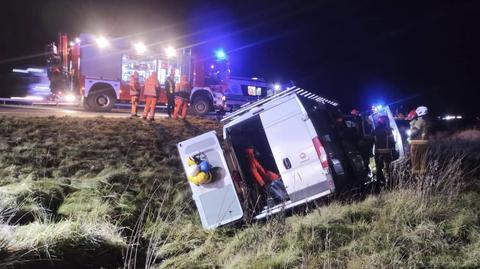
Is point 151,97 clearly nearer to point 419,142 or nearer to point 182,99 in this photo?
point 182,99

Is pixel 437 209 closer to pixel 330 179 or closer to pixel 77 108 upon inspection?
pixel 330 179

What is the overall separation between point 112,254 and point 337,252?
2.70 meters

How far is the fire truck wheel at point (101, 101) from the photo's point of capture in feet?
48.1

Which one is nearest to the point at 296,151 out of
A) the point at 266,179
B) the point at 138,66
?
the point at 266,179

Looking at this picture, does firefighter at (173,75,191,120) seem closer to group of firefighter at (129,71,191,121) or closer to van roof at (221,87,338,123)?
group of firefighter at (129,71,191,121)

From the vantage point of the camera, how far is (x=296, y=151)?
19.4 ft

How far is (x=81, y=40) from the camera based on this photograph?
1485 centimetres

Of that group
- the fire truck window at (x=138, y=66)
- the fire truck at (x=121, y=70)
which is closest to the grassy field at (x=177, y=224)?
the fire truck at (x=121, y=70)

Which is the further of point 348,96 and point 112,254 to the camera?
point 348,96

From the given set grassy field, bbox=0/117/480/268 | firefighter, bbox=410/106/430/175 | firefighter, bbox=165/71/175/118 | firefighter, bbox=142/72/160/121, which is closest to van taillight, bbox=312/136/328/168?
grassy field, bbox=0/117/480/268

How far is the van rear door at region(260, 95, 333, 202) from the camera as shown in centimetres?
576

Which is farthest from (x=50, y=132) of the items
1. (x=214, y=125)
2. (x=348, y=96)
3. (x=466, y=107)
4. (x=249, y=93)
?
(x=348, y=96)

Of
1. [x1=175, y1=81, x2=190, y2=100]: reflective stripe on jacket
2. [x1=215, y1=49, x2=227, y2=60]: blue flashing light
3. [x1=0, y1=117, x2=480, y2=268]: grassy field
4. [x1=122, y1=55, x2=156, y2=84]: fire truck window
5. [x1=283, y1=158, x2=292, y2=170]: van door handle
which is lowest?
[x1=0, y1=117, x2=480, y2=268]: grassy field

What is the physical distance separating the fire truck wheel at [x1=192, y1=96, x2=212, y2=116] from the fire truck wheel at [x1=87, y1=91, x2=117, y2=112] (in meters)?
2.92
